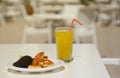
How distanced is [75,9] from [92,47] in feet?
8.61

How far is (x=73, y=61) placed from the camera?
4.24 ft

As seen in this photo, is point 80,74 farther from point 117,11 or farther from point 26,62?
point 117,11

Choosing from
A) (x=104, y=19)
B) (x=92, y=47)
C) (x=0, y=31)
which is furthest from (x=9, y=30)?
(x=92, y=47)

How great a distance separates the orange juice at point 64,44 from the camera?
131 cm

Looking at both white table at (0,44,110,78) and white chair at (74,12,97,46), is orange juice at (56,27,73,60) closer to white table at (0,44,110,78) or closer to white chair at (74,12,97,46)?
white table at (0,44,110,78)

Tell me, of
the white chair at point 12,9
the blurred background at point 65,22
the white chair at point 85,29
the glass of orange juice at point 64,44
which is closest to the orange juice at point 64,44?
the glass of orange juice at point 64,44

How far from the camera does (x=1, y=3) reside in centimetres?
738

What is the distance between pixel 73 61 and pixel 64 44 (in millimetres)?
89

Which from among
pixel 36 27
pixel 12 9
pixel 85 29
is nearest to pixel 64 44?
pixel 85 29

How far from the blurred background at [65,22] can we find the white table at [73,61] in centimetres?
39

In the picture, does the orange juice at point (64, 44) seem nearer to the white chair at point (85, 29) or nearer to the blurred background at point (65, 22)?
the blurred background at point (65, 22)

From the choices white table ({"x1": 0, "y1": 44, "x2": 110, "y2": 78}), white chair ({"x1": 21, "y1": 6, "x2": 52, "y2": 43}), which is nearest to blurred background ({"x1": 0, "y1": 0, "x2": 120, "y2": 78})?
white chair ({"x1": 21, "y1": 6, "x2": 52, "y2": 43})

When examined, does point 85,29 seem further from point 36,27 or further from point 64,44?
point 64,44

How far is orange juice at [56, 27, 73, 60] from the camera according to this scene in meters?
1.31
